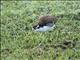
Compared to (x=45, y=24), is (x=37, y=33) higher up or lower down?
lower down

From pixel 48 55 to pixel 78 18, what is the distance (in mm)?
2042

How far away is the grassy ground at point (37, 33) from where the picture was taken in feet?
21.4

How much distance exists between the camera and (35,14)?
28.4 feet

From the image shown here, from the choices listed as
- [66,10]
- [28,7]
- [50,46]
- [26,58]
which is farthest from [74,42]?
[28,7]

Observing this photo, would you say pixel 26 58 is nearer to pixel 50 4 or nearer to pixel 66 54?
pixel 66 54

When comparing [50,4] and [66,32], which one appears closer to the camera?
[66,32]

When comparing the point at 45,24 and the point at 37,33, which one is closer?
the point at 45,24

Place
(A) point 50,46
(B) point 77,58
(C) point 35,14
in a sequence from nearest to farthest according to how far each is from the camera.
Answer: (B) point 77,58 < (A) point 50,46 < (C) point 35,14

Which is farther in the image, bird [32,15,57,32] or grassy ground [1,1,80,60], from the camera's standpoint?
bird [32,15,57,32]

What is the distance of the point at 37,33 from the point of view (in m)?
7.48


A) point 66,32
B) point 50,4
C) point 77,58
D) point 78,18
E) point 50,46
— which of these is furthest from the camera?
point 50,4

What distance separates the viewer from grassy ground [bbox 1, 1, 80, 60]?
21.4 feet

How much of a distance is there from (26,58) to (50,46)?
0.72 meters

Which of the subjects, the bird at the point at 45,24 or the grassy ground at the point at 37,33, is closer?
the grassy ground at the point at 37,33
